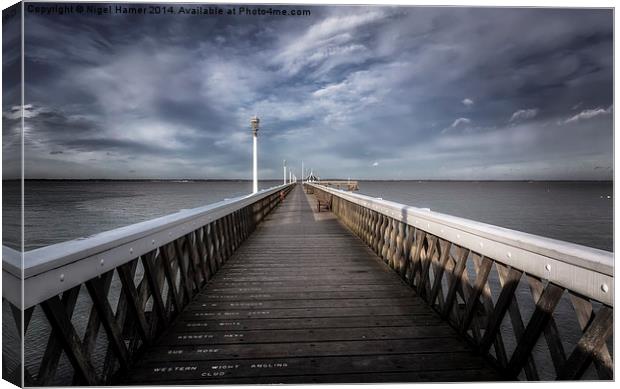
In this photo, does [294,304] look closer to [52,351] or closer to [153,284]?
[153,284]

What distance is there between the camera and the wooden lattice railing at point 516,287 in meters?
1.33

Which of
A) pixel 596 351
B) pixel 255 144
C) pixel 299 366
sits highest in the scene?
pixel 255 144

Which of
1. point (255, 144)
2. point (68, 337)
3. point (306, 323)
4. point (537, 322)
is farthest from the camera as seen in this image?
point (255, 144)

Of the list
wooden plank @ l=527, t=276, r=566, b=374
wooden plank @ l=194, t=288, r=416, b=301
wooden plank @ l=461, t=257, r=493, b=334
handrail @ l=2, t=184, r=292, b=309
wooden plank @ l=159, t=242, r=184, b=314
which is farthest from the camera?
wooden plank @ l=194, t=288, r=416, b=301

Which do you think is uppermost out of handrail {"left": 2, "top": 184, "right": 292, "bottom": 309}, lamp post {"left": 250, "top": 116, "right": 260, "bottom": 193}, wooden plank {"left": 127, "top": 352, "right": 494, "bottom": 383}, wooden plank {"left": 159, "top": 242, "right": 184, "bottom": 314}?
lamp post {"left": 250, "top": 116, "right": 260, "bottom": 193}

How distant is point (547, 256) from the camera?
149cm

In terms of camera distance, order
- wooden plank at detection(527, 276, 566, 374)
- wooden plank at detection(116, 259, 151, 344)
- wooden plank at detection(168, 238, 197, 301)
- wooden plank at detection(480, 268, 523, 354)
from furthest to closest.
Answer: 1. wooden plank at detection(168, 238, 197, 301)
2. wooden plank at detection(116, 259, 151, 344)
3. wooden plank at detection(480, 268, 523, 354)
4. wooden plank at detection(527, 276, 566, 374)

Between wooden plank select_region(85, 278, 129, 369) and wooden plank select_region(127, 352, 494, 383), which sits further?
wooden plank select_region(127, 352, 494, 383)

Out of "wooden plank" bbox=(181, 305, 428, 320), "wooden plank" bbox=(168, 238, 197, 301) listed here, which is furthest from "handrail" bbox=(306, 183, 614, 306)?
"wooden plank" bbox=(168, 238, 197, 301)

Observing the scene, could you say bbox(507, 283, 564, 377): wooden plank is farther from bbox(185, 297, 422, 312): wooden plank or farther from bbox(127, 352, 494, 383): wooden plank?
bbox(185, 297, 422, 312): wooden plank

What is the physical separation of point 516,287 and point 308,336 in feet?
3.86

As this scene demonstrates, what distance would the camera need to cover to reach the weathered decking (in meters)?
1.92

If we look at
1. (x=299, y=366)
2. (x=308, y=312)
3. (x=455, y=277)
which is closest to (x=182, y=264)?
(x=308, y=312)

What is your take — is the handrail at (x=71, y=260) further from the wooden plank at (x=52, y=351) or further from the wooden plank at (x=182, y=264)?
the wooden plank at (x=182, y=264)
